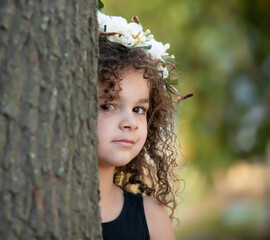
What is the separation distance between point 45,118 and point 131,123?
798 millimetres

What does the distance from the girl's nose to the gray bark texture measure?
61 centimetres

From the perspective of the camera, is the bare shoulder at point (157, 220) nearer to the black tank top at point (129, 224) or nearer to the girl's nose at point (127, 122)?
the black tank top at point (129, 224)

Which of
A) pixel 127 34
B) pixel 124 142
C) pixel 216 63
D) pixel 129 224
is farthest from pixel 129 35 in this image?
pixel 216 63

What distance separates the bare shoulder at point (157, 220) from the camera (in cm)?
222

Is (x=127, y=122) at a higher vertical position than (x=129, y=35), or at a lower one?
lower

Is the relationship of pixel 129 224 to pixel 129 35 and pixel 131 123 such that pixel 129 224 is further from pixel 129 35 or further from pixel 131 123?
pixel 129 35

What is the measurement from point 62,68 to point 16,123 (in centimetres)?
20

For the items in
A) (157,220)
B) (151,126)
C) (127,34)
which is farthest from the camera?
(151,126)

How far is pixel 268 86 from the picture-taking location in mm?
5965

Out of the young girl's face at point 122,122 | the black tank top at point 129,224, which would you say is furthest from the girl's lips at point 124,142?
the black tank top at point 129,224

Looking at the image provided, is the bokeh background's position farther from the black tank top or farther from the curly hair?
the black tank top

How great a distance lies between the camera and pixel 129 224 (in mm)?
2154

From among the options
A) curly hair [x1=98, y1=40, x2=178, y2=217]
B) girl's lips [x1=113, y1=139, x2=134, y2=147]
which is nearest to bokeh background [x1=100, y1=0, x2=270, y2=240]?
curly hair [x1=98, y1=40, x2=178, y2=217]

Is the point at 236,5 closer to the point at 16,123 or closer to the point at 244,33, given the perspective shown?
the point at 244,33
